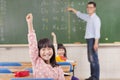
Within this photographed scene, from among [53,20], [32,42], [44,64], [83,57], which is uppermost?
[53,20]

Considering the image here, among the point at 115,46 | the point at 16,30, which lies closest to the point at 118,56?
the point at 115,46

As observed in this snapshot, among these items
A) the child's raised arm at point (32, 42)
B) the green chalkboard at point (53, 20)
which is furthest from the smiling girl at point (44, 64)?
the green chalkboard at point (53, 20)

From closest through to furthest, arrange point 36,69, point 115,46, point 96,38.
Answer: point 36,69
point 96,38
point 115,46

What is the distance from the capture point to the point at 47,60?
2.84m

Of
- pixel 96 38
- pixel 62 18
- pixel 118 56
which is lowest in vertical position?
pixel 118 56

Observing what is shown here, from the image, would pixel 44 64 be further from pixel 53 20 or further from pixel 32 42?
pixel 53 20

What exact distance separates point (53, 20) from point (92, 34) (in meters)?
0.80

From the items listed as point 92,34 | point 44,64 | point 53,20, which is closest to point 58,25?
point 53,20

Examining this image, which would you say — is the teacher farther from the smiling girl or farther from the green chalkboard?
the smiling girl

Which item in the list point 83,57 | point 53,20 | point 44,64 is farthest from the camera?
point 83,57

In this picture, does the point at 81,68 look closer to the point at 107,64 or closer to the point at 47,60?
the point at 107,64

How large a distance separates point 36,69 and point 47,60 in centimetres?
14

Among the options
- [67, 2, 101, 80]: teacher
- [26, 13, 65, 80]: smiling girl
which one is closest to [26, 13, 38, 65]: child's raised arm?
[26, 13, 65, 80]: smiling girl

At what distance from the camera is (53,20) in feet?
18.9
